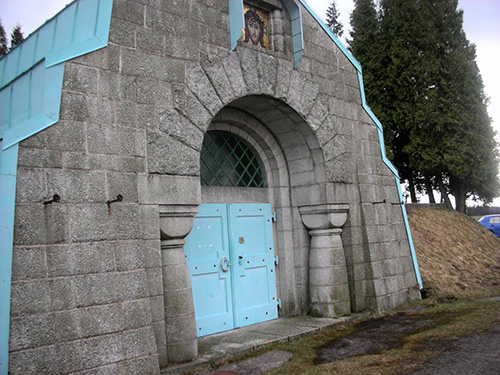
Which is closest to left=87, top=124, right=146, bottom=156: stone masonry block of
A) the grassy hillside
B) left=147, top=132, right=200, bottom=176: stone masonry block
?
left=147, top=132, right=200, bottom=176: stone masonry block

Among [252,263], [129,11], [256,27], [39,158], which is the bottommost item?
[252,263]

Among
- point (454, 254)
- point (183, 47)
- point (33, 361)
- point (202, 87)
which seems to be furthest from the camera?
point (454, 254)

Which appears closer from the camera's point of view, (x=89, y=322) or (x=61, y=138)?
(x=89, y=322)

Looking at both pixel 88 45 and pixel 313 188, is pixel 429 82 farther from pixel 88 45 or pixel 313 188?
pixel 88 45

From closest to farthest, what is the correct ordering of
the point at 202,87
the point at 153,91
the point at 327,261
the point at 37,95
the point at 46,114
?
the point at 46,114 < the point at 37,95 < the point at 153,91 < the point at 202,87 < the point at 327,261

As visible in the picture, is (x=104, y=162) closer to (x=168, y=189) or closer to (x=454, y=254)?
(x=168, y=189)

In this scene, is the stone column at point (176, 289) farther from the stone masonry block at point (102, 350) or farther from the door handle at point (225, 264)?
→ the door handle at point (225, 264)

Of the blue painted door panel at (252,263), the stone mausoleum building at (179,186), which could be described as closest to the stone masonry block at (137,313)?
the stone mausoleum building at (179,186)

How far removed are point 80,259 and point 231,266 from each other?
291 cm

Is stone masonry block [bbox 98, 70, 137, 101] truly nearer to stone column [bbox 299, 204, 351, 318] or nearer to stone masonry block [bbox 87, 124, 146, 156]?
stone masonry block [bbox 87, 124, 146, 156]

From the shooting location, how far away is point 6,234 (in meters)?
3.99

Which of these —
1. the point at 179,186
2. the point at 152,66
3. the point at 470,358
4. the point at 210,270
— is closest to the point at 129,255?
the point at 179,186

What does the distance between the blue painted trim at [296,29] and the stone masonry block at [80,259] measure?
423 cm

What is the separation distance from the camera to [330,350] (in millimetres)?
5762
